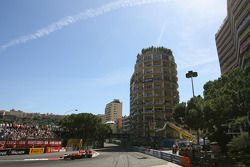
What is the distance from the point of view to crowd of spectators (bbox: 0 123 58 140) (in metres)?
60.7

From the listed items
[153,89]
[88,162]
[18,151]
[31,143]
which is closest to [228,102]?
[88,162]

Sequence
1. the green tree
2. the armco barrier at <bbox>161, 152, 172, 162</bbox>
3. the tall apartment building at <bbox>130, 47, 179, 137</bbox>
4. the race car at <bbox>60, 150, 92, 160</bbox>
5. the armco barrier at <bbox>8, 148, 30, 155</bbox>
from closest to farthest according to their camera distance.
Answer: the green tree
the armco barrier at <bbox>161, 152, 172, 162</bbox>
the race car at <bbox>60, 150, 92, 160</bbox>
the armco barrier at <bbox>8, 148, 30, 155</bbox>
the tall apartment building at <bbox>130, 47, 179, 137</bbox>

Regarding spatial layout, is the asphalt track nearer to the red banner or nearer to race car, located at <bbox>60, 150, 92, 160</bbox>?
race car, located at <bbox>60, 150, 92, 160</bbox>

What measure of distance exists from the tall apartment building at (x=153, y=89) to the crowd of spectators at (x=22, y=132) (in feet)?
131

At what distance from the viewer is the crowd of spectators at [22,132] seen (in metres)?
60.7

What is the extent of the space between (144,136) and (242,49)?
184ft

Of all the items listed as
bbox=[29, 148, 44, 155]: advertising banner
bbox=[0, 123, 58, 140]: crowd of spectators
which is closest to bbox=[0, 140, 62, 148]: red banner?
bbox=[29, 148, 44, 155]: advertising banner

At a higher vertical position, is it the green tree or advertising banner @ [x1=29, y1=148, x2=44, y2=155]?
the green tree

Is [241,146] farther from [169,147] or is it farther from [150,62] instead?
[150,62]

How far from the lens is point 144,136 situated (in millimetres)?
100750

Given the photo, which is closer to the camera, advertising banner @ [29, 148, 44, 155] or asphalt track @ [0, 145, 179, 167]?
asphalt track @ [0, 145, 179, 167]

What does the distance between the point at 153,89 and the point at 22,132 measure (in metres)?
54.9

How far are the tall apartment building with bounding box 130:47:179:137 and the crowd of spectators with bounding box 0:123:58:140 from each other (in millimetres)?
39826

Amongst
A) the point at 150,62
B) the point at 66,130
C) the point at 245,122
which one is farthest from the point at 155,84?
the point at 245,122
